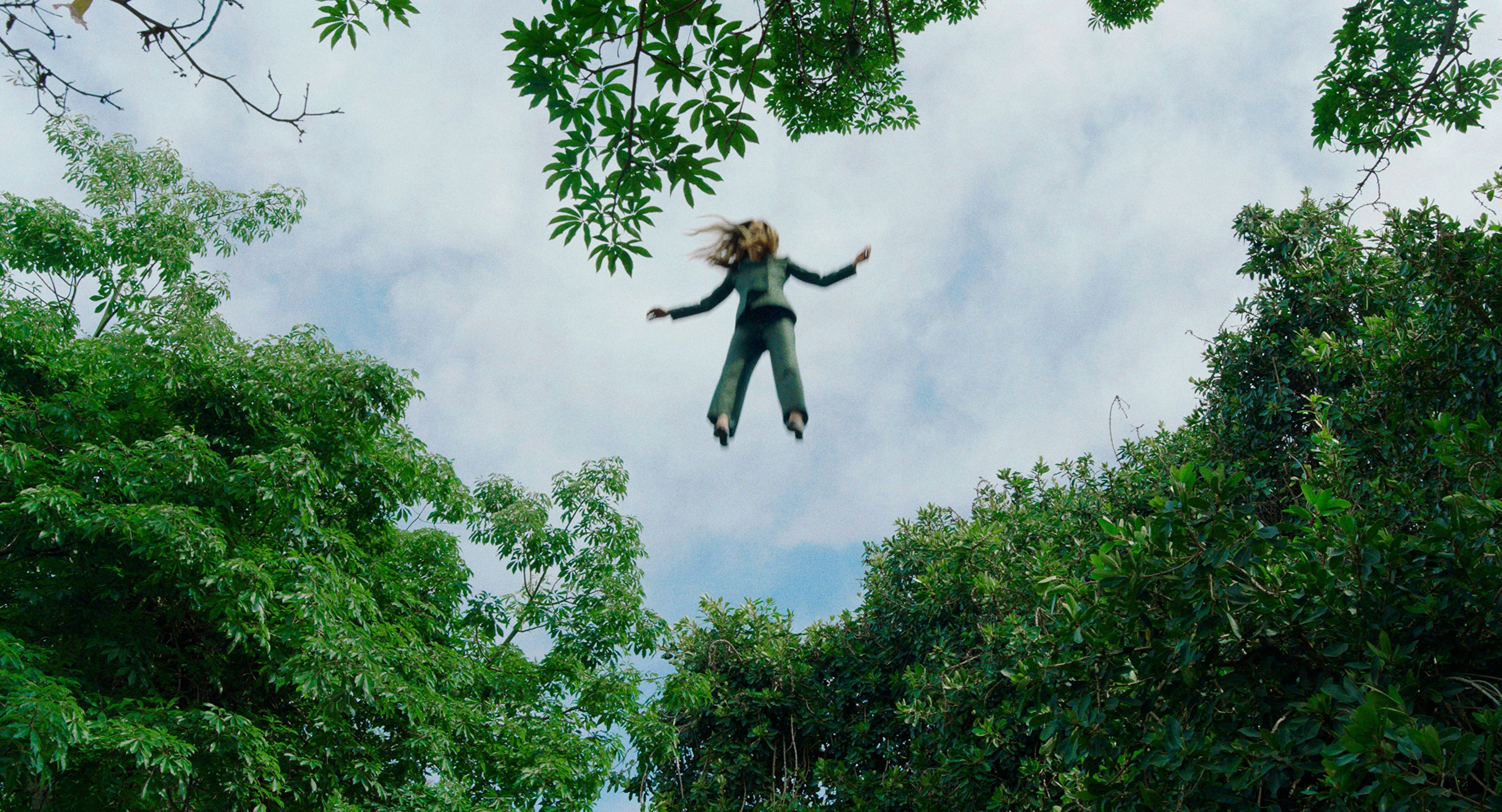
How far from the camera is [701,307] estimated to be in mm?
3547

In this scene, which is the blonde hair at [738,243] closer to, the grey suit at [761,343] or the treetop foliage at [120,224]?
the grey suit at [761,343]

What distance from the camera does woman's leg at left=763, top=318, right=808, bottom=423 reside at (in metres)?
2.89

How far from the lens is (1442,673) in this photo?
11.9ft

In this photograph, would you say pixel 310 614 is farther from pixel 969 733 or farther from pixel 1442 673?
pixel 1442 673


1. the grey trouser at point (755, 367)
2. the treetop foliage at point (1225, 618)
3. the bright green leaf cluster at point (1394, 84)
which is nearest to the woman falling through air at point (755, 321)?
the grey trouser at point (755, 367)

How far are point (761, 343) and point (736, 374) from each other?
5.6 inches

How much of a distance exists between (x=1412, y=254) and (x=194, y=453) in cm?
852

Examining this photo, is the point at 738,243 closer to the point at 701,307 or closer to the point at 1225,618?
the point at 701,307

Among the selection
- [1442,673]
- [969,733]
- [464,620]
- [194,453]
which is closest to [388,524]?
[464,620]

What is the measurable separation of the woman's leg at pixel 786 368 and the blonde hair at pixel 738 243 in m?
0.34

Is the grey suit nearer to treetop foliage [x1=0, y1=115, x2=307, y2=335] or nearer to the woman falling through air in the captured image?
the woman falling through air

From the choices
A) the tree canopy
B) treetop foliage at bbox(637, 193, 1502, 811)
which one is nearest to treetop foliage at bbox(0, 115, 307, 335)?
the tree canopy

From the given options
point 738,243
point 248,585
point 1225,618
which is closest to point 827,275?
point 738,243

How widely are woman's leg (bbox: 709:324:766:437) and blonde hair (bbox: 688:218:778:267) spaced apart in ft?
1.08
